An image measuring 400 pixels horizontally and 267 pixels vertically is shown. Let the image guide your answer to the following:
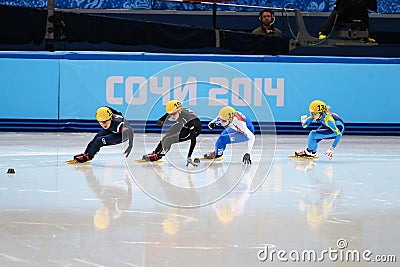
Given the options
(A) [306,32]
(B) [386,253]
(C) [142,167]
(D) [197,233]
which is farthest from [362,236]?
(A) [306,32]

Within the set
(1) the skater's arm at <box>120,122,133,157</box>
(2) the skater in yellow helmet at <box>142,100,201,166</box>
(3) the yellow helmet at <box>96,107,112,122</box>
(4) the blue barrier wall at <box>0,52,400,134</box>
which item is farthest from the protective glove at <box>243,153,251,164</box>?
(4) the blue barrier wall at <box>0,52,400,134</box>

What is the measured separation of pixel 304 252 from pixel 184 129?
514 cm

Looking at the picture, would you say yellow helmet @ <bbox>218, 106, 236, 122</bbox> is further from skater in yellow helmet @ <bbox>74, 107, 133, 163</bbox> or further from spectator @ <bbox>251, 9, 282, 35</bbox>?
spectator @ <bbox>251, 9, 282, 35</bbox>

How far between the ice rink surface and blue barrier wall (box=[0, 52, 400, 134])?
2.58 m

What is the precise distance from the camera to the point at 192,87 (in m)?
14.3

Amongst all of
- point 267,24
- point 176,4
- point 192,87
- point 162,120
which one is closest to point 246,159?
point 162,120

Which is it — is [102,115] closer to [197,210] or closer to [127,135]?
[127,135]

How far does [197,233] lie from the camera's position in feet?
19.6

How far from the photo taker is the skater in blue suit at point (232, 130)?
34.8 ft

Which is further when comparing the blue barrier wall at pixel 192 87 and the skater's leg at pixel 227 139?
the blue barrier wall at pixel 192 87

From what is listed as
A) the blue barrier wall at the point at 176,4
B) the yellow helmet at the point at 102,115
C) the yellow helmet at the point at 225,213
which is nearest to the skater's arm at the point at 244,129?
the yellow helmet at the point at 102,115

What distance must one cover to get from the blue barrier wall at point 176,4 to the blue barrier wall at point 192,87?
Answer: 2.26 meters

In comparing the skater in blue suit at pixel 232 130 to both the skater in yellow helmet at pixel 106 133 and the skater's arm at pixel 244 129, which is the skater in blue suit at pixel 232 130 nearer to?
the skater's arm at pixel 244 129

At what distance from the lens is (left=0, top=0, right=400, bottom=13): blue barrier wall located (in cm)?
1652
